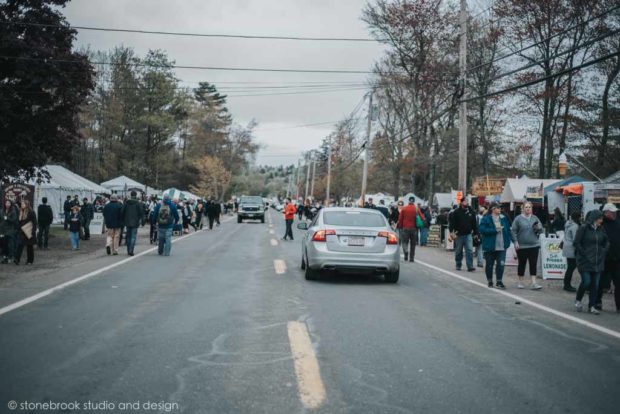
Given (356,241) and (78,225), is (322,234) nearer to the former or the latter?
(356,241)

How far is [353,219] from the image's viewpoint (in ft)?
40.2

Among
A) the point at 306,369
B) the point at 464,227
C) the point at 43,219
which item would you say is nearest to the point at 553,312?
the point at 306,369

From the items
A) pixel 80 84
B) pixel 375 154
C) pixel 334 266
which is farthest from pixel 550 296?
pixel 375 154

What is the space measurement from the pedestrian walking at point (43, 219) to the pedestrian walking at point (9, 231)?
3420 millimetres

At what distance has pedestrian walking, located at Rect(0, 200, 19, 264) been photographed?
575 inches

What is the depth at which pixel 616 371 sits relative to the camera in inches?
218

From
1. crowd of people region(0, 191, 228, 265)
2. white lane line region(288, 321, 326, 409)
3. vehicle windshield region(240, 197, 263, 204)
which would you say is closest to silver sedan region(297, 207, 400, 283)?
white lane line region(288, 321, 326, 409)

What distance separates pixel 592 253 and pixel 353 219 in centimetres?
472

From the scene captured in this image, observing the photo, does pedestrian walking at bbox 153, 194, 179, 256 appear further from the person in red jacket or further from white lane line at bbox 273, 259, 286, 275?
the person in red jacket

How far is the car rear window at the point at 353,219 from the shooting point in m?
12.1

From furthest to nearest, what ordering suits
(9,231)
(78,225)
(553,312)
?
(78,225), (9,231), (553,312)

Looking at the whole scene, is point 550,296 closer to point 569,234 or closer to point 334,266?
point 569,234

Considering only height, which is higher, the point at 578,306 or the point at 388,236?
the point at 388,236

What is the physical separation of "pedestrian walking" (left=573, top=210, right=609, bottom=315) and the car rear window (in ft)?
13.2
